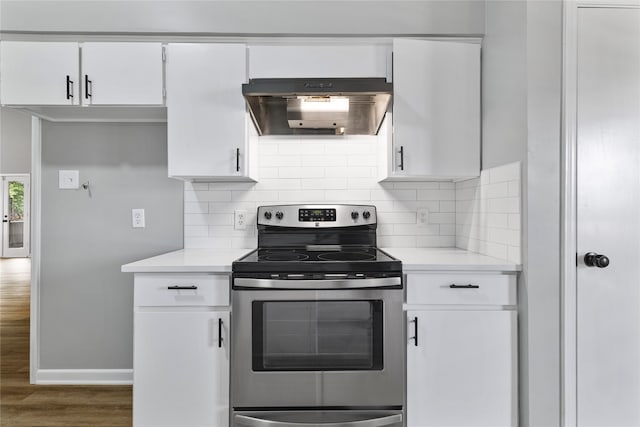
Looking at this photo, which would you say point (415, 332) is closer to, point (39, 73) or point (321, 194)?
point (321, 194)

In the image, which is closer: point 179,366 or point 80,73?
point 179,366

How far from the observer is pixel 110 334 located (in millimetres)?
2404

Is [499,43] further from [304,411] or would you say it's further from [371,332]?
[304,411]

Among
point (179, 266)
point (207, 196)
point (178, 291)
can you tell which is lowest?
point (178, 291)

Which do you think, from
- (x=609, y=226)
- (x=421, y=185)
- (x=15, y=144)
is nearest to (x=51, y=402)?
(x=421, y=185)

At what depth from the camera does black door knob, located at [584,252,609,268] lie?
1561 mm

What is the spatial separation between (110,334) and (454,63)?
2.58m

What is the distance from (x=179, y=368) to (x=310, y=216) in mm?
1051

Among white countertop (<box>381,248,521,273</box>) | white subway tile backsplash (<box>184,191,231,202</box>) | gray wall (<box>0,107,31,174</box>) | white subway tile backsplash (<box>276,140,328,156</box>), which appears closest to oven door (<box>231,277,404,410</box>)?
white countertop (<box>381,248,521,273</box>)

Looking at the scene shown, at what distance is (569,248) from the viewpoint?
1.59 m

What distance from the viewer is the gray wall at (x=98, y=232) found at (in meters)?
2.39

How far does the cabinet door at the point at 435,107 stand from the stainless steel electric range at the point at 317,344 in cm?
67

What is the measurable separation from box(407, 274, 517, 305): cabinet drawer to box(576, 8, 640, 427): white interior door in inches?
11.0

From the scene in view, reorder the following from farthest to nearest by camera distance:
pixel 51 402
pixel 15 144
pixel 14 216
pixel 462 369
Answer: pixel 14 216, pixel 15 144, pixel 51 402, pixel 462 369
